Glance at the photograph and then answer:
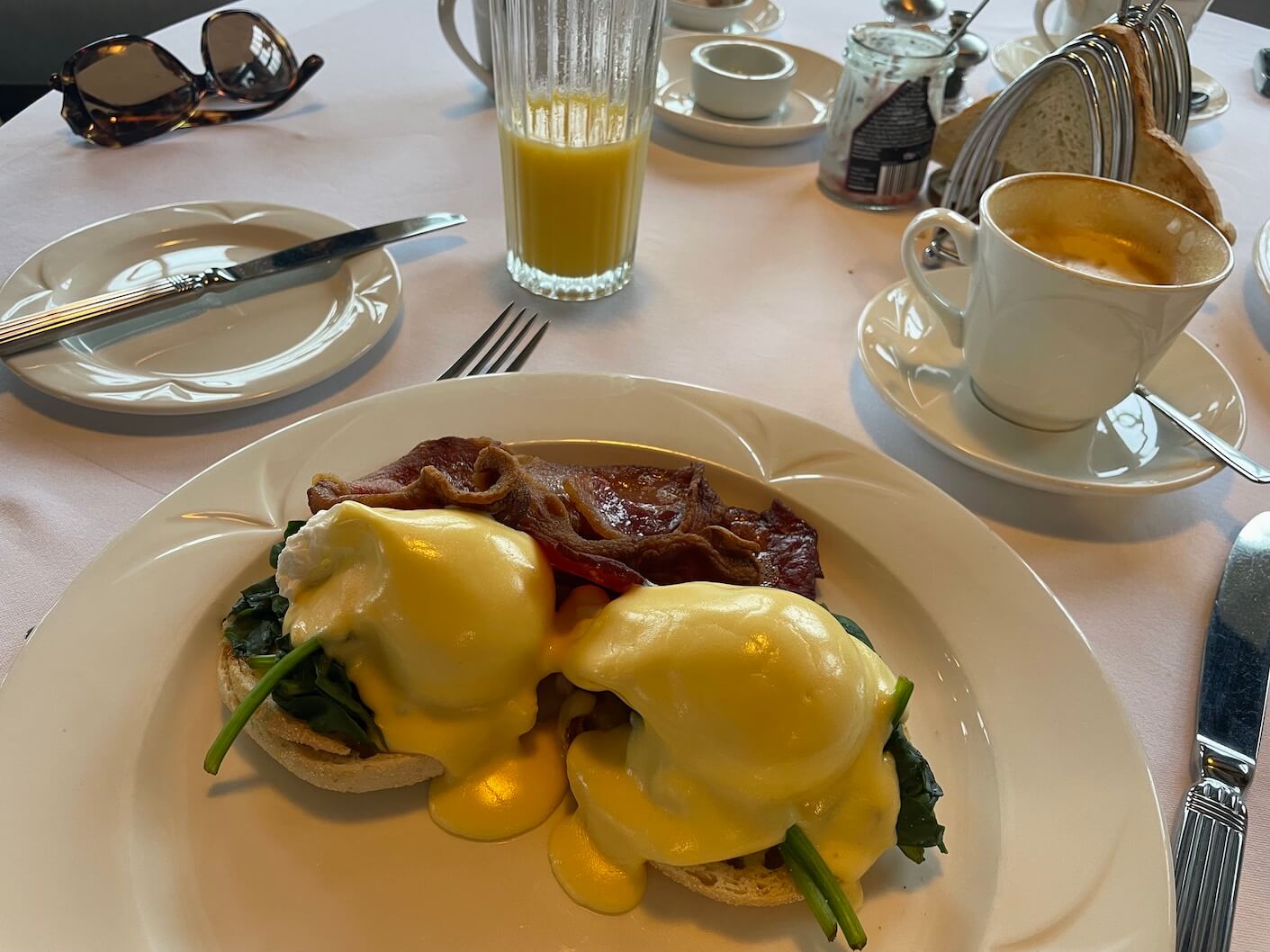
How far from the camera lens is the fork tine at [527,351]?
1486mm

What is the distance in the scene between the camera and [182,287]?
1.48 metres

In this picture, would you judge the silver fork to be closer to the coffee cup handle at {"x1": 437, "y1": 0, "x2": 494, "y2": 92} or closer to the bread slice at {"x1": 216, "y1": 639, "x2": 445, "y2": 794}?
the bread slice at {"x1": 216, "y1": 639, "x2": 445, "y2": 794}

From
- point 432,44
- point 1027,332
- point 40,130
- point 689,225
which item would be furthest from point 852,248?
point 40,130

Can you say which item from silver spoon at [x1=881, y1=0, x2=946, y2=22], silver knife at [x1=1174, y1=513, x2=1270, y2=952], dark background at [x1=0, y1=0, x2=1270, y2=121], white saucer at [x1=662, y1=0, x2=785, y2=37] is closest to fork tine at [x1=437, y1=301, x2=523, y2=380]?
silver knife at [x1=1174, y1=513, x2=1270, y2=952]

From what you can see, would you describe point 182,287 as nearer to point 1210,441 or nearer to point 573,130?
point 573,130

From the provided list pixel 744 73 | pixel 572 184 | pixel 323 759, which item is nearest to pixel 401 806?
pixel 323 759

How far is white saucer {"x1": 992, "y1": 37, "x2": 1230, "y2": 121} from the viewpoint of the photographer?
2365 millimetres

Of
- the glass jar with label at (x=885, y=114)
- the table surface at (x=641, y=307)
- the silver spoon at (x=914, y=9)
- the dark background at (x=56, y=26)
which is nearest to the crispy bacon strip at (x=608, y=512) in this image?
the table surface at (x=641, y=307)

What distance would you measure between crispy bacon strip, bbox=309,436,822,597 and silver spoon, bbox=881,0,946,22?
6.97 feet

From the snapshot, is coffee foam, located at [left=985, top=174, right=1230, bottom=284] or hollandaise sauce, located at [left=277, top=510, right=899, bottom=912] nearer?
hollandaise sauce, located at [left=277, top=510, right=899, bottom=912]

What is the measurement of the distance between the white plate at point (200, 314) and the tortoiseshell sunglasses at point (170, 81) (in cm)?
48

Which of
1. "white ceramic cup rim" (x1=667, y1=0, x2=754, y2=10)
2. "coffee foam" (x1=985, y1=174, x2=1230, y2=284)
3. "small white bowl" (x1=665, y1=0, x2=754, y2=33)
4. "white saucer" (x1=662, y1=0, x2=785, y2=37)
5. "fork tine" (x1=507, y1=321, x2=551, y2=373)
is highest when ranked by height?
"coffee foam" (x1=985, y1=174, x2=1230, y2=284)

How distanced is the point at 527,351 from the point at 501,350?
45 millimetres

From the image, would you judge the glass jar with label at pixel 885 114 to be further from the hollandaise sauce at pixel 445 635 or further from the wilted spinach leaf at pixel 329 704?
the wilted spinach leaf at pixel 329 704
